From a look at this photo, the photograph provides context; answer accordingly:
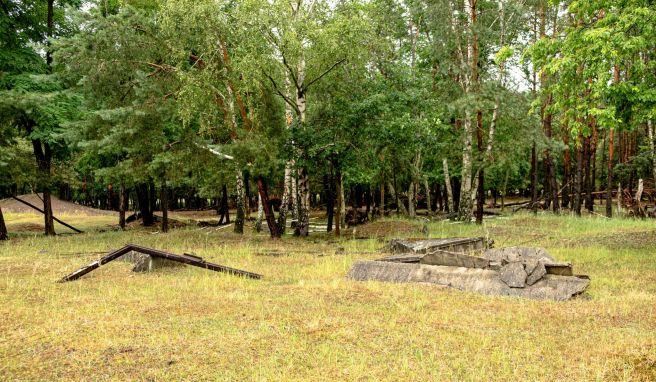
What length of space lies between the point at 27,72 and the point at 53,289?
52.1 ft

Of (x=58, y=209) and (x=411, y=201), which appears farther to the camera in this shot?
(x=58, y=209)

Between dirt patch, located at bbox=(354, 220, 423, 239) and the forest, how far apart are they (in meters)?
0.34

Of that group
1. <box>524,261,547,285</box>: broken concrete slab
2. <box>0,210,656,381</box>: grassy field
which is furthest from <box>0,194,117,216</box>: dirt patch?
<box>524,261,547,285</box>: broken concrete slab

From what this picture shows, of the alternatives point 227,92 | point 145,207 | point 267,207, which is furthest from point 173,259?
point 145,207

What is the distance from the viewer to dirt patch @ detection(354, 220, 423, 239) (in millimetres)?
21266

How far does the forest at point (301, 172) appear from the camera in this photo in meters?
6.36

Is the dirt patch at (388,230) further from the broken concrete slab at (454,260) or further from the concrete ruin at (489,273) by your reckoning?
the broken concrete slab at (454,260)

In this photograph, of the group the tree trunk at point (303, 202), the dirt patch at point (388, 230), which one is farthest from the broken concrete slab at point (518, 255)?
the tree trunk at point (303, 202)

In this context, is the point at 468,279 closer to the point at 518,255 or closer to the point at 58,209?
the point at 518,255

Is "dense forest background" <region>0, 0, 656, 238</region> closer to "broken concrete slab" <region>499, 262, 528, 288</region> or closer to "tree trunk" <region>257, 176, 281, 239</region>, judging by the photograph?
"tree trunk" <region>257, 176, 281, 239</region>

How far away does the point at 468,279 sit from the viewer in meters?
10.2

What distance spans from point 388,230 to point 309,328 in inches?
618

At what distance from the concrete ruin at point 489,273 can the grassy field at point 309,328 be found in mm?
429

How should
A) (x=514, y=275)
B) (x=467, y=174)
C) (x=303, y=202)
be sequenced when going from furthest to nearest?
(x=467, y=174), (x=303, y=202), (x=514, y=275)
